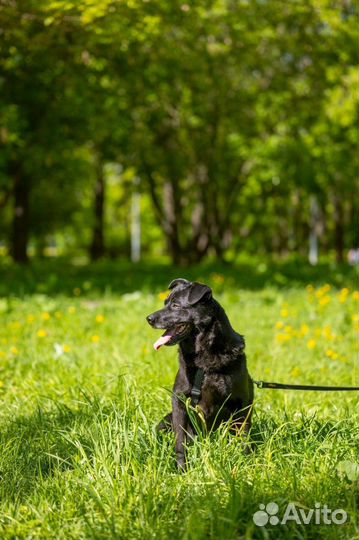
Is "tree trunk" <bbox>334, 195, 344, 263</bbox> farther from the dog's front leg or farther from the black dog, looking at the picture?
the dog's front leg

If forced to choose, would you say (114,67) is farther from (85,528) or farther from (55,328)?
(85,528)

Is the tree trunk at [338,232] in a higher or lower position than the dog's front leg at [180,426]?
higher

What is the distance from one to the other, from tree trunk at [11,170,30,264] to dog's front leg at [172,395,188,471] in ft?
59.0

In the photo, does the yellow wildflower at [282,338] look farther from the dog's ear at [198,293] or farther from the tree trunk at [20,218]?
the tree trunk at [20,218]

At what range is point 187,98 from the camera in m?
18.5

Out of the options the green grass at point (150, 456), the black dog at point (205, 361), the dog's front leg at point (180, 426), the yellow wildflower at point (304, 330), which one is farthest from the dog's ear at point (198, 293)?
the yellow wildflower at point (304, 330)

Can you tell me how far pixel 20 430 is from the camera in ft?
12.6

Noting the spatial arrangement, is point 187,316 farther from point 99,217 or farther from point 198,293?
point 99,217

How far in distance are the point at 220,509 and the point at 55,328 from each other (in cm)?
539

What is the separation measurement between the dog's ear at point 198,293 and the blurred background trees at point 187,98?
5060 millimetres

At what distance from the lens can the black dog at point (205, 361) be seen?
10.7 feet

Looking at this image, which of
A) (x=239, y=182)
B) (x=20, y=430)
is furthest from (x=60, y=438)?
(x=239, y=182)

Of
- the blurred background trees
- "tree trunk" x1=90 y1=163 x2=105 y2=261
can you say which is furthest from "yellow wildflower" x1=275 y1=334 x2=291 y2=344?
"tree trunk" x1=90 y1=163 x2=105 y2=261

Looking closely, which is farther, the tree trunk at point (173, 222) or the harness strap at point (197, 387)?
the tree trunk at point (173, 222)
